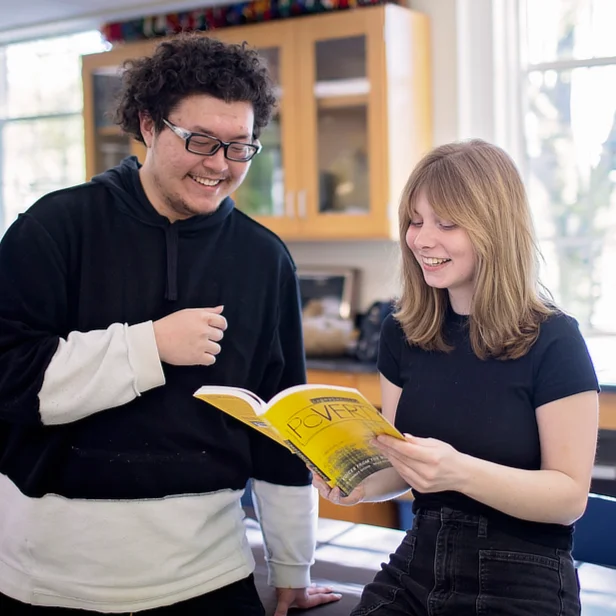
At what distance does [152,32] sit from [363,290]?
1.55m

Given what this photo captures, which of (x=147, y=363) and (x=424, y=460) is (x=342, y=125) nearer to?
(x=147, y=363)

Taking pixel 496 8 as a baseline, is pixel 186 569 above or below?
below

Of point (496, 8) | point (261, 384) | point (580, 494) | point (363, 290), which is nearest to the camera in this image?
point (580, 494)

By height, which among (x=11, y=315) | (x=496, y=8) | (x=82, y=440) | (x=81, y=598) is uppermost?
(x=496, y=8)

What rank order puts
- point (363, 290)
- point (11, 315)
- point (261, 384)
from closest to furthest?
point (11, 315) → point (261, 384) → point (363, 290)

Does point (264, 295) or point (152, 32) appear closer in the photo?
point (264, 295)

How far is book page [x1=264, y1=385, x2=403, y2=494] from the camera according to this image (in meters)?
1.24

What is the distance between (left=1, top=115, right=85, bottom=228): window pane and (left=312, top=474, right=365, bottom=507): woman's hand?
3886 millimetres

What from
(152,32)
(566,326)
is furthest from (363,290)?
(566,326)

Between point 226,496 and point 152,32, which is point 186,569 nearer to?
point 226,496

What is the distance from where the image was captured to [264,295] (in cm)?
171

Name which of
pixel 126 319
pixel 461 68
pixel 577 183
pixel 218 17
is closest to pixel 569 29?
pixel 461 68

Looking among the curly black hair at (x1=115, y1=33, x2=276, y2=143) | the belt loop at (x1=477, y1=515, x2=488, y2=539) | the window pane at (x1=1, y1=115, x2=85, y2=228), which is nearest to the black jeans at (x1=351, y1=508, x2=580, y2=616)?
the belt loop at (x1=477, y1=515, x2=488, y2=539)

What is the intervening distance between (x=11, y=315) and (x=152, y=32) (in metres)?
2.96
